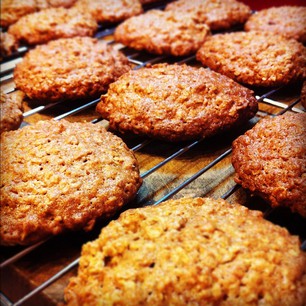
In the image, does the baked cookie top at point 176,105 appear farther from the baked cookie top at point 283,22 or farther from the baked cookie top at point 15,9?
the baked cookie top at point 15,9

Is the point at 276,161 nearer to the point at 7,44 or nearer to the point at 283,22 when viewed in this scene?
the point at 283,22

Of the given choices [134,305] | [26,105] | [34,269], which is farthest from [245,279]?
[26,105]

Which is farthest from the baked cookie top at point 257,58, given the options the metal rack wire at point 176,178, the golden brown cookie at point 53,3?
the golden brown cookie at point 53,3

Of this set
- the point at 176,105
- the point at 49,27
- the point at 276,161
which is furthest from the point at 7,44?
the point at 276,161

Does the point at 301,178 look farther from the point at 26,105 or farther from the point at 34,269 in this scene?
the point at 26,105

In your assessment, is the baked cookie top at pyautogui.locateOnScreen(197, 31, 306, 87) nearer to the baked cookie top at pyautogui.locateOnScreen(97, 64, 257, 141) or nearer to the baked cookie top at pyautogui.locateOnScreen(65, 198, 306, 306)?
the baked cookie top at pyautogui.locateOnScreen(97, 64, 257, 141)

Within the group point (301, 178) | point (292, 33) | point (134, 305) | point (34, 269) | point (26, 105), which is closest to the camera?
point (134, 305)
